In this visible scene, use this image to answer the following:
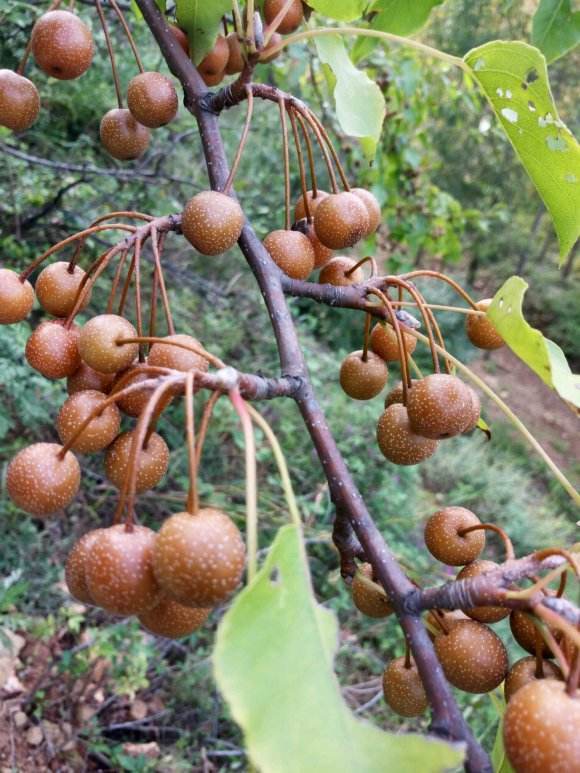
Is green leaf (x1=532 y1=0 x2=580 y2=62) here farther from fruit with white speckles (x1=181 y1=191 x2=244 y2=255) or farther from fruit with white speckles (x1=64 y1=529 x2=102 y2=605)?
fruit with white speckles (x1=64 y1=529 x2=102 y2=605)

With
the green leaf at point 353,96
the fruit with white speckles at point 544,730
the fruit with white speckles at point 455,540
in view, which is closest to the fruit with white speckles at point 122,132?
the green leaf at point 353,96

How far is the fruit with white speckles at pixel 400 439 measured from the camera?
0.91 meters

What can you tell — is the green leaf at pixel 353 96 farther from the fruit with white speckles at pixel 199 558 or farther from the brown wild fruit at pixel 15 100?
the fruit with white speckles at pixel 199 558

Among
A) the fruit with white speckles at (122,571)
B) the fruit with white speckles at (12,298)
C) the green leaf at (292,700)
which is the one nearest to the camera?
the green leaf at (292,700)

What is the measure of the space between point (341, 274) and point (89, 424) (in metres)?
0.48

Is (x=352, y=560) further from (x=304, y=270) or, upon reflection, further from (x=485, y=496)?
(x=485, y=496)

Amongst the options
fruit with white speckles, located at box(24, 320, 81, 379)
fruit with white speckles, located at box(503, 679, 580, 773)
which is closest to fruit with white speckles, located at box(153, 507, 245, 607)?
fruit with white speckles, located at box(503, 679, 580, 773)

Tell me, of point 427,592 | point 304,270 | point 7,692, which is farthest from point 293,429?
point 427,592

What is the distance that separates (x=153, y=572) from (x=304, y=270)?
1.76 ft

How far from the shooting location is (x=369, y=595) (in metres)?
0.83

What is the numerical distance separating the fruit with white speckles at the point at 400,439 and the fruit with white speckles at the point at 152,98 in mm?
594

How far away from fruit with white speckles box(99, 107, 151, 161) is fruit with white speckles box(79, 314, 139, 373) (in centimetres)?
55

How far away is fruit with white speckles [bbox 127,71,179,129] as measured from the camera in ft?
3.52

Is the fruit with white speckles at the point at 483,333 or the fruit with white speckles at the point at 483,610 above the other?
the fruit with white speckles at the point at 483,333
